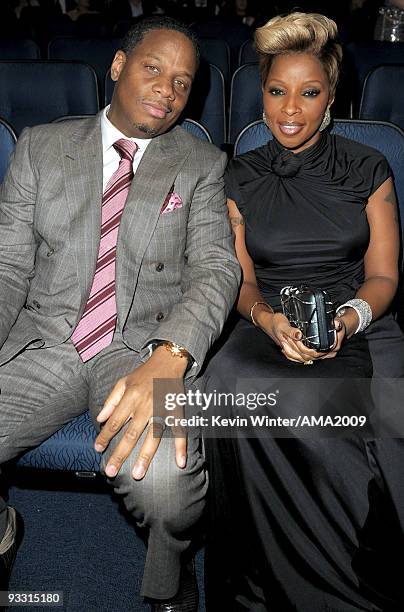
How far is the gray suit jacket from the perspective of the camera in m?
1.56

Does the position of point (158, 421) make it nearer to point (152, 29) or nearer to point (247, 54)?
point (152, 29)

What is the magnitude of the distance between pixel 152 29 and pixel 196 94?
0.95 m

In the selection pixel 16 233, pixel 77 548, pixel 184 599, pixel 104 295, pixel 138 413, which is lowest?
pixel 77 548

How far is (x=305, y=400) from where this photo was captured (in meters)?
1.43

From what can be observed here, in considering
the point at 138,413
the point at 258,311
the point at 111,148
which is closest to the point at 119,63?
the point at 111,148

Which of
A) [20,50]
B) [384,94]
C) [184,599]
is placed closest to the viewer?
[184,599]

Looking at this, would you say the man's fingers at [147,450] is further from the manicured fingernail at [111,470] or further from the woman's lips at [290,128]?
the woman's lips at [290,128]

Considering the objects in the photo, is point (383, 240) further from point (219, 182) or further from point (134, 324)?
point (134, 324)

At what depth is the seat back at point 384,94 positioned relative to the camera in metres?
2.52

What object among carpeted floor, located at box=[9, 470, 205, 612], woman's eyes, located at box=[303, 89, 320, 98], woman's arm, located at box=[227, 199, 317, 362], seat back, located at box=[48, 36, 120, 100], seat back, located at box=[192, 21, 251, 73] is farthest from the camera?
seat back, located at box=[192, 21, 251, 73]

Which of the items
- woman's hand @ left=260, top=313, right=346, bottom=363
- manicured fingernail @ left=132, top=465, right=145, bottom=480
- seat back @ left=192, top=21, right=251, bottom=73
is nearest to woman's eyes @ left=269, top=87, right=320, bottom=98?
woman's hand @ left=260, top=313, right=346, bottom=363

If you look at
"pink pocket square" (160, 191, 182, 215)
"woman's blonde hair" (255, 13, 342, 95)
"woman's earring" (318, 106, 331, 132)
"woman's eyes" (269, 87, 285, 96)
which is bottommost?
"pink pocket square" (160, 191, 182, 215)

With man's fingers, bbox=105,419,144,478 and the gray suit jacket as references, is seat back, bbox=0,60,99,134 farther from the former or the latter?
man's fingers, bbox=105,419,144,478

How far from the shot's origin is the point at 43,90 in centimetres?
270
